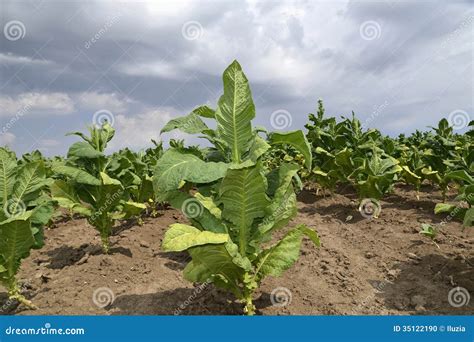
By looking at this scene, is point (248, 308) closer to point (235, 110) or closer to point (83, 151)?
point (235, 110)

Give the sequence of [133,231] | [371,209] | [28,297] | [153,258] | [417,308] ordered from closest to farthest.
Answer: [417,308] → [28,297] → [153,258] → [133,231] → [371,209]

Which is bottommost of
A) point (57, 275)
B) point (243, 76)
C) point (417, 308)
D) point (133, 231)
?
point (417, 308)

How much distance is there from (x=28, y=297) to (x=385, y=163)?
6202 mm

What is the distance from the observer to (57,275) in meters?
5.66

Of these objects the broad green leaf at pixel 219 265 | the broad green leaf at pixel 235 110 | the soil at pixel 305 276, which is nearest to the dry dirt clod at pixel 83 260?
the soil at pixel 305 276

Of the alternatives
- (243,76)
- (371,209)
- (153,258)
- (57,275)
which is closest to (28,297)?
(57,275)

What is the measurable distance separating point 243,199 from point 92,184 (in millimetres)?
2692

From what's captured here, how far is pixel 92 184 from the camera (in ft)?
17.9

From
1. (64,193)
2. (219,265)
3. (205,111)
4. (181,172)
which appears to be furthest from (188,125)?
(64,193)

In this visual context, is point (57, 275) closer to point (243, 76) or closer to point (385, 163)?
point (243, 76)

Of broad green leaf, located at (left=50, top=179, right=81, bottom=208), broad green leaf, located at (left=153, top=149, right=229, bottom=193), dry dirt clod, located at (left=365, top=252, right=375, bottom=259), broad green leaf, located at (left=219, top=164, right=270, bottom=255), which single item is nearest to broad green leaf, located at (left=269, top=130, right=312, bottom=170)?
broad green leaf, located at (left=219, top=164, right=270, bottom=255)

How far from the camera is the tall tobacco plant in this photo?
3.47 metres

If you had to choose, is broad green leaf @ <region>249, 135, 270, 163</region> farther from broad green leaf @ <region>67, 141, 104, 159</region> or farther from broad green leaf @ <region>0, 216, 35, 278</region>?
broad green leaf @ <region>67, 141, 104, 159</region>

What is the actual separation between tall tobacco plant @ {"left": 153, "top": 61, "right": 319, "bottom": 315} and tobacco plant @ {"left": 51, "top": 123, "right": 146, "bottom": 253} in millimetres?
1938
